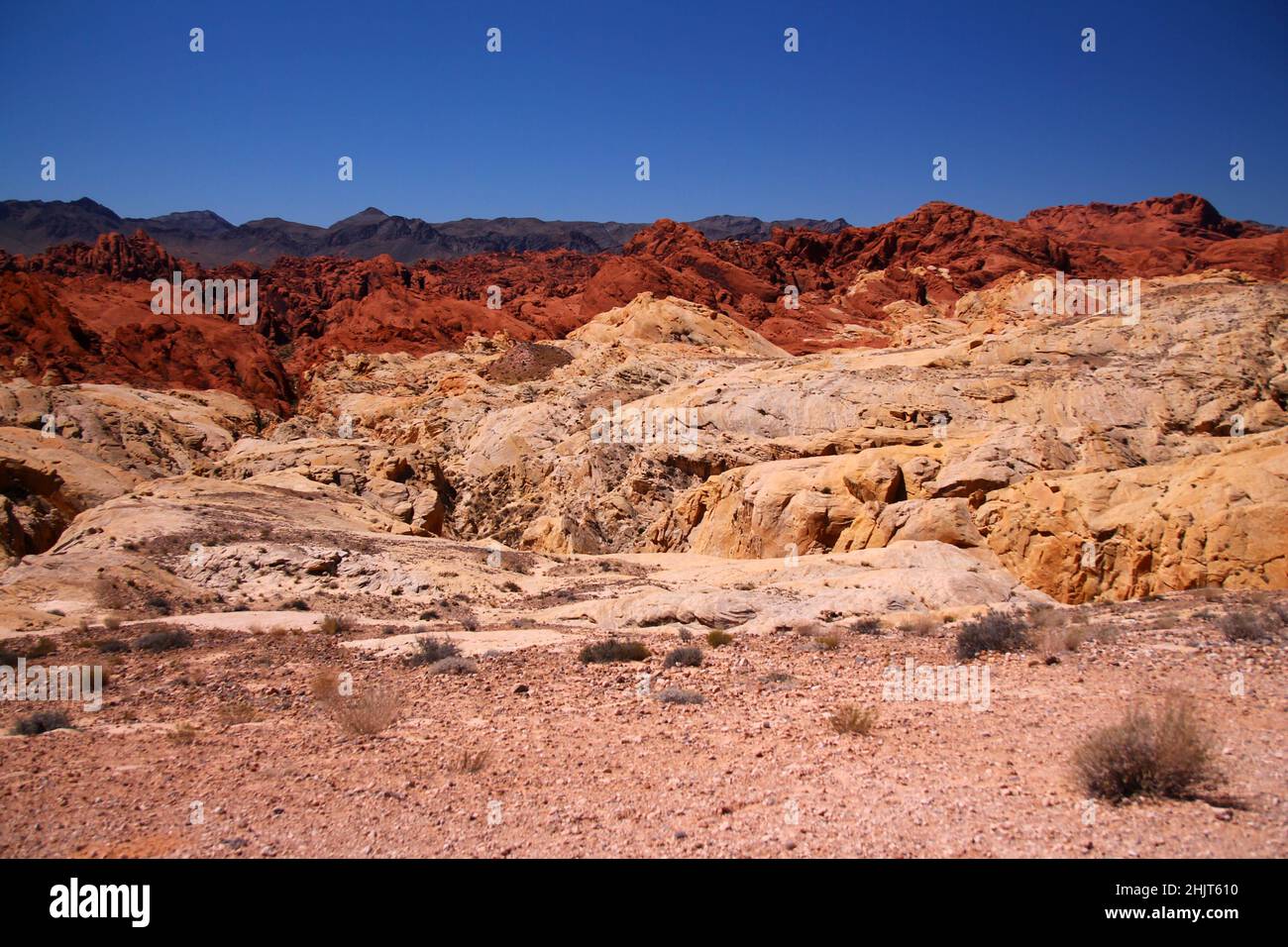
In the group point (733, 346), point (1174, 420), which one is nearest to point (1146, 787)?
point (1174, 420)

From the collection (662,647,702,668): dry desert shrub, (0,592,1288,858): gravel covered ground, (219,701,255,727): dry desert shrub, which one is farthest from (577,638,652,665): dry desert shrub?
(219,701,255,727): dry desert shrub

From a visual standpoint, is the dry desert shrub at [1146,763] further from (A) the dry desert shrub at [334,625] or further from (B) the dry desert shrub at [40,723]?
(A) the dry desert shrub at [334,625]

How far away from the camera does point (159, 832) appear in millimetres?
5320

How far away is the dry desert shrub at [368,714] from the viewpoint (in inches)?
289

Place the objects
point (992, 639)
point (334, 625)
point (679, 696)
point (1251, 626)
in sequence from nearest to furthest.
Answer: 1. point (679, 696)
2. point (1251, 626)
3. point (992, 639)
4. point (334, 625)

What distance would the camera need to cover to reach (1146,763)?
498 centimetres

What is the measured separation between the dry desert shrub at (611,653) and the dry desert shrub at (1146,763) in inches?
231

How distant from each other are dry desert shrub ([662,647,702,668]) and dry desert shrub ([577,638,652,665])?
0.41 metres

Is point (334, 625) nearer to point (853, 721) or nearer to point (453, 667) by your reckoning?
point (453, 667)

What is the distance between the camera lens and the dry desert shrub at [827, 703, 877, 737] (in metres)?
6.79

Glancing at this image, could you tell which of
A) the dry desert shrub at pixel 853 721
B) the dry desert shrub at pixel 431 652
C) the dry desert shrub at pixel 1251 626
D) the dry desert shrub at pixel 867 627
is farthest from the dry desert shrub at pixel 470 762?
the dry desert shrub at pixel 1251 626

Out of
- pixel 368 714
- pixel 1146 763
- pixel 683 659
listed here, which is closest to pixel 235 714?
pixel 368 714

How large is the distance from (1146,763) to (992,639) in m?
4.57

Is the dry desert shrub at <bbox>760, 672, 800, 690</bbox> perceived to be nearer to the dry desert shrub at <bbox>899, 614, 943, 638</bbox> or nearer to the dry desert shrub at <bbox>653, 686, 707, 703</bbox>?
the dry desert shrub at <bbox>653, 686, 707, 703</bbox>
